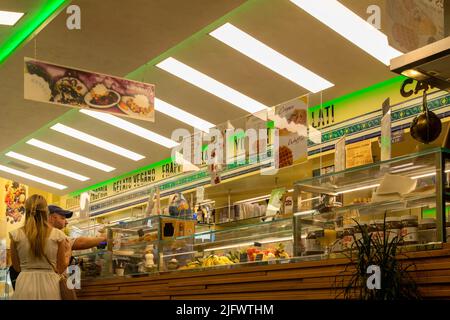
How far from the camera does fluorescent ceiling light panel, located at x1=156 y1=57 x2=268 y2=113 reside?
9.01 metres

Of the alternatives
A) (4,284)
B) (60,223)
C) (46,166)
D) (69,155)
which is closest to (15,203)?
(69,155)

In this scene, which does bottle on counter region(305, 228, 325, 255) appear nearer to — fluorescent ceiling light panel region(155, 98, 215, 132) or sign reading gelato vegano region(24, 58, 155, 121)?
sign reading gelato vegano region(24, 58, 155, 121)

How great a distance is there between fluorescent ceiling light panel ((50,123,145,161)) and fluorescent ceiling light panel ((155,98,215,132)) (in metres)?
2.59

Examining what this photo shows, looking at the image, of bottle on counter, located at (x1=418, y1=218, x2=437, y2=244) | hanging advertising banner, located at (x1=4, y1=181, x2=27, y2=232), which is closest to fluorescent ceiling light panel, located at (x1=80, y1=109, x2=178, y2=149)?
hanging advertising banner, located at (x1=4, y1=181, x2=27, y2=232)

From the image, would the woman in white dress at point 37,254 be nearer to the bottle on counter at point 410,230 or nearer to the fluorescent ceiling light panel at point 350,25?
the bottle on counter at point 410,230

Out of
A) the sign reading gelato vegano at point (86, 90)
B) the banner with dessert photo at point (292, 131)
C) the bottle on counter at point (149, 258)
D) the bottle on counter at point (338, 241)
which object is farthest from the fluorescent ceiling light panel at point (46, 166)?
the bottle on counter at point (338, 241)

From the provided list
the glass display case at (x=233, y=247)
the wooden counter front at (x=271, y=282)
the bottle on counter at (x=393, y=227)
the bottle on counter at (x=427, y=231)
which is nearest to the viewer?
the wooden counter front at (x=271, y=282)

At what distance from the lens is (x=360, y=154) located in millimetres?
4000

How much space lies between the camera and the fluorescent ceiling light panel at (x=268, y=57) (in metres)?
7.93

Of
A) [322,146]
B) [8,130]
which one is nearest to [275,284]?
[322,146]

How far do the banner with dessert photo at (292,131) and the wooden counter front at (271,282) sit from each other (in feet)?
3.57

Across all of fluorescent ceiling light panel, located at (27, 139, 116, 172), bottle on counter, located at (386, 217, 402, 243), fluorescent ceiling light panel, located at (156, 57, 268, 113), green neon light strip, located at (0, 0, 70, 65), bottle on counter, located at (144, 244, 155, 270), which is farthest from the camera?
fluorescent ceiling light panel, located at (27, 139, 116, 172)
